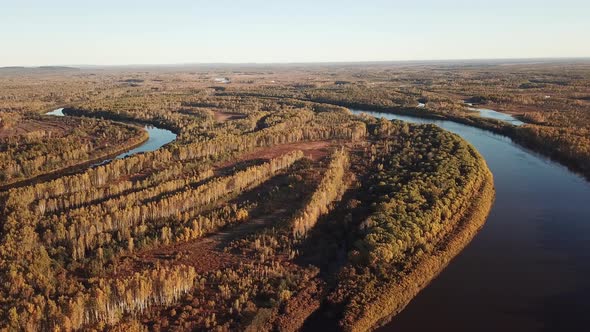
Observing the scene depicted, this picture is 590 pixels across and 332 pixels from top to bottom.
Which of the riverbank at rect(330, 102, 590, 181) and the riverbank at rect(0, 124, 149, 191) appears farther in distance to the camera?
the riverbank at rect(330, 102, 590, 181)

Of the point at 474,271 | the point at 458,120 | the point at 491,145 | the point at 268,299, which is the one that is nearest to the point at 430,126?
the point at 491,145

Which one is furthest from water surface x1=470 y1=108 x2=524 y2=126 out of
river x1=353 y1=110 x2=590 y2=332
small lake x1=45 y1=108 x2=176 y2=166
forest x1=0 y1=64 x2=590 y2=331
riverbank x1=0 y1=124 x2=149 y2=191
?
riverbank x1=0 y1=124 x2=149 y2=191

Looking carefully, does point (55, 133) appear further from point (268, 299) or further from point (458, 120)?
point (458, 120)

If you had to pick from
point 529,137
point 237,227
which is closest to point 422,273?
point 237,227

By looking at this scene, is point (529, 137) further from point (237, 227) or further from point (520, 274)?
point (237, 227)

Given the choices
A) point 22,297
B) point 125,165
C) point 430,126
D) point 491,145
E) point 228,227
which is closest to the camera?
point 22,297

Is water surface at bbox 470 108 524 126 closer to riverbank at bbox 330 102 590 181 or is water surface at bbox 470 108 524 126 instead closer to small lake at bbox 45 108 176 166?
riverbank at bbox 330 102 590 181
